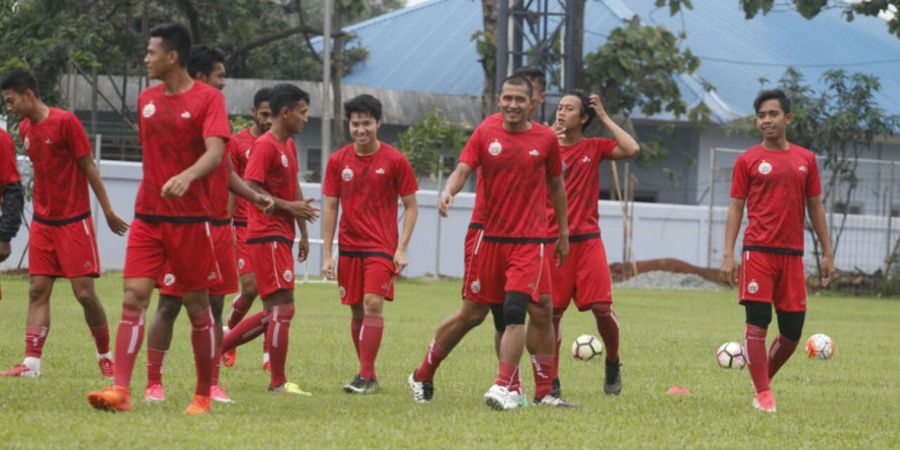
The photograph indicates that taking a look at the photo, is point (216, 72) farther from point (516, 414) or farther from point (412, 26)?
point (412, 26)

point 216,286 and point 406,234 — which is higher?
point 406,234

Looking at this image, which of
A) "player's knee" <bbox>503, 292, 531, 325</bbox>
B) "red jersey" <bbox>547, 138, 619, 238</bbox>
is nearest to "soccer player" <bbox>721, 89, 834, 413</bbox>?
"red jersey" <bbox>547, 138, 619, 238</bbox>

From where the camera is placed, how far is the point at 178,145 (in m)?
9.18

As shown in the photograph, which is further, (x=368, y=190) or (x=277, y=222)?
(x=277, y=222)

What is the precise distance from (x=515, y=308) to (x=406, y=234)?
1.36 m

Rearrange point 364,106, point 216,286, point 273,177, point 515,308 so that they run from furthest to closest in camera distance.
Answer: point 273,177 → point 364,106 → point 515,308 → point 216,286

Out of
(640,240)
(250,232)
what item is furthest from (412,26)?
(250,232)

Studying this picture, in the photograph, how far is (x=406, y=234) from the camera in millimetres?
11250

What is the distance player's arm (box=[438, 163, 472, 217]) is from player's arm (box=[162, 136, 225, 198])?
4.60 ft

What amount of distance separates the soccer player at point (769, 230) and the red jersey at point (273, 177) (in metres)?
3.05

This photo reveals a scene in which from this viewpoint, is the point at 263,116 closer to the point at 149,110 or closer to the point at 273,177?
the point at 273,177

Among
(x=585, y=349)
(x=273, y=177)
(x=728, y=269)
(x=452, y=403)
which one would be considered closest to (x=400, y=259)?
(x=452, y=403)

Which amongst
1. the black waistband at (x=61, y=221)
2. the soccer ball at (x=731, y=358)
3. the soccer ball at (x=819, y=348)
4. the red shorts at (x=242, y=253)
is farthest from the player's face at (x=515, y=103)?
the soccer ball at (x=819, y=348)

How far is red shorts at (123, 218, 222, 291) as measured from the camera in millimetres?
9164
